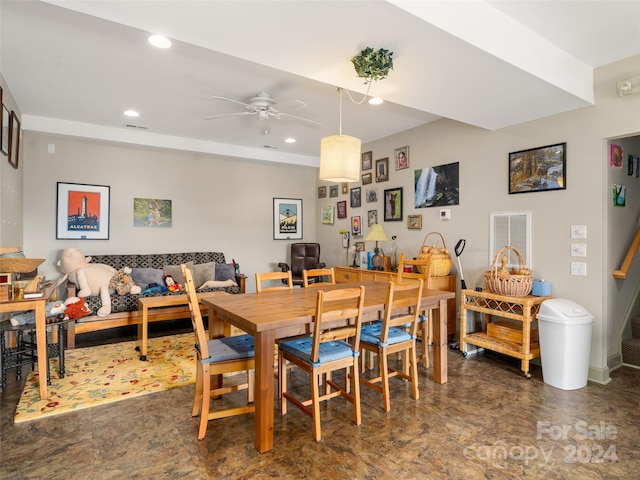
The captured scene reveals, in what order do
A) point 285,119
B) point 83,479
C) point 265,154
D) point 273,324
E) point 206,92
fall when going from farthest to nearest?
point 265,154, point 285,119, point 206,92, point 273,324, point 83,479

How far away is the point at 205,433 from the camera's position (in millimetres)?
2232

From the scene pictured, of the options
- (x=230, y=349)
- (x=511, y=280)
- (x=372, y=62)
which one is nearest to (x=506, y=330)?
(x=511, y=280)

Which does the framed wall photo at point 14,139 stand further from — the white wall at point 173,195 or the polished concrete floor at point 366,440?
the polished concrete floor at point 366,440

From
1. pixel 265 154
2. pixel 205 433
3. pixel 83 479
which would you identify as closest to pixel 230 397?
pixel 205 433

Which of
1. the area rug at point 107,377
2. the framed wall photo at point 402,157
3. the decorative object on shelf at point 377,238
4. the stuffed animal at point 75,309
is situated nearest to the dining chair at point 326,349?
the area rug at point 107,377

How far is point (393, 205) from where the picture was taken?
16.6 feet

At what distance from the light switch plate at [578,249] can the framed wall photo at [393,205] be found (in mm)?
2115

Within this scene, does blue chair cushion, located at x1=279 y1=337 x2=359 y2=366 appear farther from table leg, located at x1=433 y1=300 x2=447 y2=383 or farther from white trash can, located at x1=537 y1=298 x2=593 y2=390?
white trash can, located at x1=537 y1=298 x2=593 y2=390

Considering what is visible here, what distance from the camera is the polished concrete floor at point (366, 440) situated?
1915mm

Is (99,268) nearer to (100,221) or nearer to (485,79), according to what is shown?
(100,221)

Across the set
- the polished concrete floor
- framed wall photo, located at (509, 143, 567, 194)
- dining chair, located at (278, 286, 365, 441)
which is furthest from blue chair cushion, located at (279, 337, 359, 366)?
framed wall photo, located at (509, 143, 567, 194)

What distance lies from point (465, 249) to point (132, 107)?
409 cm

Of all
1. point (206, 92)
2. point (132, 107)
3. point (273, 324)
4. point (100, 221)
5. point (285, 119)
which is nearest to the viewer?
point (273, 324)

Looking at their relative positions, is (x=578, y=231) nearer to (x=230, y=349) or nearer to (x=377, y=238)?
(x=377, y=238)
